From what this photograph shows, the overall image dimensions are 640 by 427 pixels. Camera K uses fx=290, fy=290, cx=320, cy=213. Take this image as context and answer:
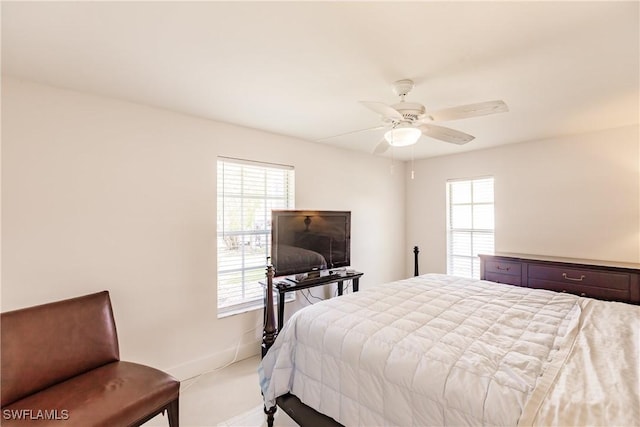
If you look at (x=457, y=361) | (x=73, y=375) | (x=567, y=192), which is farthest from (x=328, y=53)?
(x=567, y=192)

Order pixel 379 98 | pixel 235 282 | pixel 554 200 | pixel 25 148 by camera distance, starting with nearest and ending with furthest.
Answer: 1. pixel 25 148
2. pixel 379 98
3. pixel 235 282
4. pixel 554 200

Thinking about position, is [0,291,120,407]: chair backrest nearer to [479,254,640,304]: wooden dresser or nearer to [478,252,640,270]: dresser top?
[479,254,640,304]: wooden dresser

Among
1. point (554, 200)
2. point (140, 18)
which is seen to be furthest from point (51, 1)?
point (554, 200)

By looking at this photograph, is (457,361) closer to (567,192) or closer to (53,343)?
(53,343)

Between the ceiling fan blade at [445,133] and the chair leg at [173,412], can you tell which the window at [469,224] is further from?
the chair leg at [173,412]

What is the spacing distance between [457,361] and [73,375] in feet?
7.24

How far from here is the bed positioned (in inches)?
43.4

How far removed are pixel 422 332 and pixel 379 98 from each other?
1.78 m

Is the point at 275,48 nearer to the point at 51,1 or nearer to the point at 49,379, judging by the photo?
the point at 51,1

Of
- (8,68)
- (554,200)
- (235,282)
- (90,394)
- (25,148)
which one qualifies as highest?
(8,68)

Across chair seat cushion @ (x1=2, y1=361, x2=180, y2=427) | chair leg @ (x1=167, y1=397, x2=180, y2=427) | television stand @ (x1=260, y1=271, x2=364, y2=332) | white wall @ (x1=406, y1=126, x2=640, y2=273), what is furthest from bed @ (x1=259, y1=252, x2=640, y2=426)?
white wall @ (x1=406, y1=126, x2=640, y2=273)

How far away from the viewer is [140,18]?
1392mm

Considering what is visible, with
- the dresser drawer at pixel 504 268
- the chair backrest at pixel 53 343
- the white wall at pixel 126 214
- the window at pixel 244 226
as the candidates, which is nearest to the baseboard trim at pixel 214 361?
the white wall at pixel 126 214

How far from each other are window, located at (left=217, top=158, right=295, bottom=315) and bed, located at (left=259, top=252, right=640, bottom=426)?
47.4 inches
